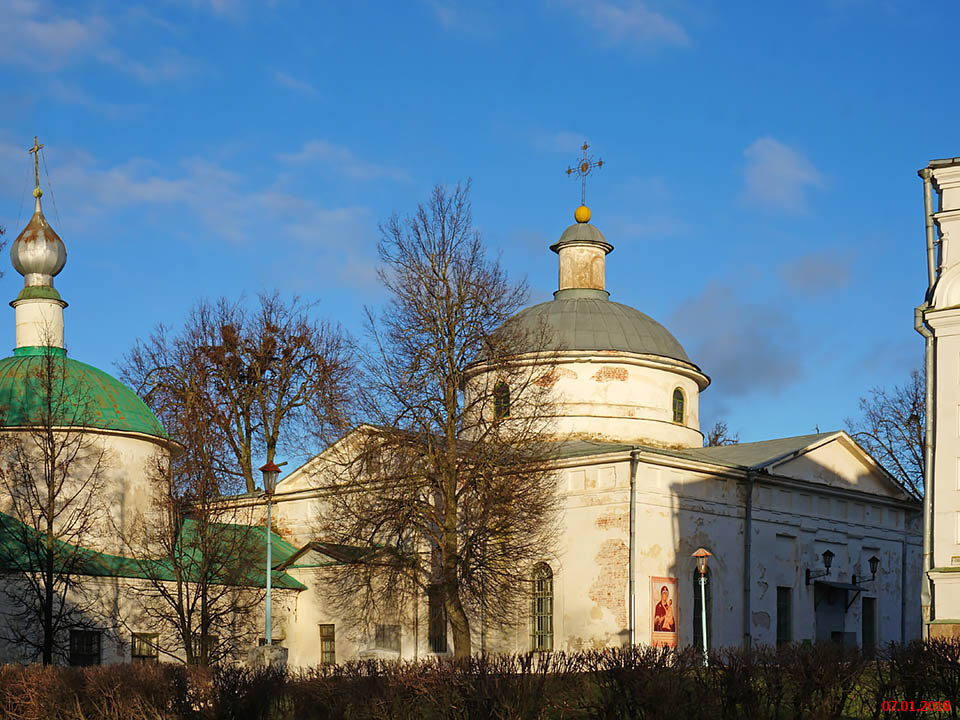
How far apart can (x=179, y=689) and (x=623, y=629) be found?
1460 centimetres

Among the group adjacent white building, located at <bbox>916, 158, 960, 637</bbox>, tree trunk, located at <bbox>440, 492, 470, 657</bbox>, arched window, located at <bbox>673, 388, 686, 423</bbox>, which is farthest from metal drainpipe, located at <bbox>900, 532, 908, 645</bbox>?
adjacent white building, located at <bbox>916, 158, 960, 637</bbox>

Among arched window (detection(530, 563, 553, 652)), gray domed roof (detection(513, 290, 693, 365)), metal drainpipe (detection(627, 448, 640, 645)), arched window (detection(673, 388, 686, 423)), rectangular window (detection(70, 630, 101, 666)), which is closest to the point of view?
metal drainpipe (detection(627, 448, 640, 645))

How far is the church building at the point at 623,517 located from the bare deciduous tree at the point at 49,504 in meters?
0.18

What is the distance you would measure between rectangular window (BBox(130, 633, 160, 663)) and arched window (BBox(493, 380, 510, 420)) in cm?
977

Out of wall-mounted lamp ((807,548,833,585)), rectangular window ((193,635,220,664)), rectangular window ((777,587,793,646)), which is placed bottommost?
rectangular window ((193,635,220,664))

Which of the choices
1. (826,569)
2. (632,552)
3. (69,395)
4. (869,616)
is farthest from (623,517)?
(69,395)

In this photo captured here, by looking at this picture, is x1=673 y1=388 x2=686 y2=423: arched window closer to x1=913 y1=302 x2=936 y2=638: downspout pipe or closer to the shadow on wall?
the shadow on wall

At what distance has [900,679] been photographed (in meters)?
12.0

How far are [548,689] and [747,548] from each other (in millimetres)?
18992

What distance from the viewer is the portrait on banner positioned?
2886 centimetres

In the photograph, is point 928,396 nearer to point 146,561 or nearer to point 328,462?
point 328,462

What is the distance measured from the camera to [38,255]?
32594mm

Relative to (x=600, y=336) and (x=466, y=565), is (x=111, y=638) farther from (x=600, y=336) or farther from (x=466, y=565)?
(x=600, y=336)

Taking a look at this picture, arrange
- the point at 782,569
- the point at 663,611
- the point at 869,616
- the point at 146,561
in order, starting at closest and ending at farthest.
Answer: the point at 663,611
the point at 146,561
the point at 782,569
the point at 869,616
